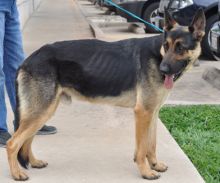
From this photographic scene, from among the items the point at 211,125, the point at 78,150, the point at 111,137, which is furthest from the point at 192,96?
the point at 78,150

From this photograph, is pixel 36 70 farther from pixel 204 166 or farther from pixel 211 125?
pixel 211 125

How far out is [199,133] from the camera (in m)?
5.24

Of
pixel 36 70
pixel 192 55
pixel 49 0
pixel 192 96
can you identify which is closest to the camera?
pixel 192 55

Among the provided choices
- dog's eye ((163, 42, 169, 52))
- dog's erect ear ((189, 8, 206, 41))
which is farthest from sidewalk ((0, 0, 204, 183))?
dog's erect ear ((189, 8, 206, 41))

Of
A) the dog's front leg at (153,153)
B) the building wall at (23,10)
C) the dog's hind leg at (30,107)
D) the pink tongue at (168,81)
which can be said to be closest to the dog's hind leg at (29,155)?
the dog's hind leg at (30,107)

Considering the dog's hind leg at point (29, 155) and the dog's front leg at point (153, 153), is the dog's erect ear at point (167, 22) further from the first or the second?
the dog's hind leg at point (29, 155)

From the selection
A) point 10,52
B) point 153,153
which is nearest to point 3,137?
point 10,52

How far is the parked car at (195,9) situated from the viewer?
28.4ft

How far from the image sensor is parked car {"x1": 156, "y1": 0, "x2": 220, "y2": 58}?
28.4 ft

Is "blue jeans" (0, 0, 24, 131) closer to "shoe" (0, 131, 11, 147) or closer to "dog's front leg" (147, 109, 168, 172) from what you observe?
"shoe" (0, 131, 11, 147)

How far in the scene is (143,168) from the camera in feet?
13.2

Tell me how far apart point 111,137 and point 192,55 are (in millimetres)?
1651

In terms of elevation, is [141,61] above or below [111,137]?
above

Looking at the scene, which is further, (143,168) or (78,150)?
(78,150)
